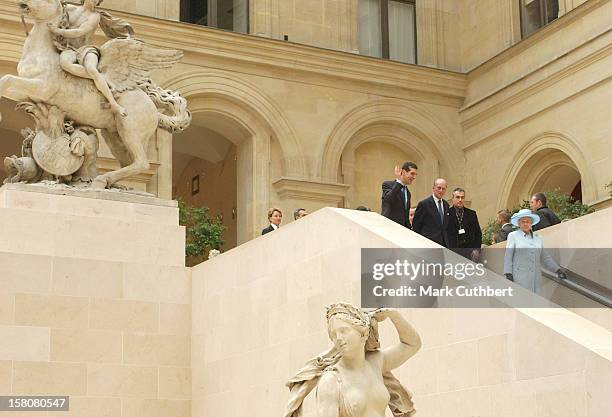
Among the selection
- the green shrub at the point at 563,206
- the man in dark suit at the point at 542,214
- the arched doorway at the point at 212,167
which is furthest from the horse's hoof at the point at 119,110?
the arched doorway at the point at 212,167

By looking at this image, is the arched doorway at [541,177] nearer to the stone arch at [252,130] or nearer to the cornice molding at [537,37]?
the cornice molding at [537,37]

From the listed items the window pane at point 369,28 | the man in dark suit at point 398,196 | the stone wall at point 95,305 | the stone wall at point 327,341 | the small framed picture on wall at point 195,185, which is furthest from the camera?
the small framed picture on wall at point 195,185

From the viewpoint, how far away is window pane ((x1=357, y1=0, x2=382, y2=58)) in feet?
97.6

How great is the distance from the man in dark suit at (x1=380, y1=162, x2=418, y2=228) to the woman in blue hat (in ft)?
5.18

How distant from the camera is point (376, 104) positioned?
1132 inches

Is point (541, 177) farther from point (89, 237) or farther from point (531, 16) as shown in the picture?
point (89, 237)

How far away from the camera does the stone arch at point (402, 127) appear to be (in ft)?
91.6

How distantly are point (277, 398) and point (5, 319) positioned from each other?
319cm

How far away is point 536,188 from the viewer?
2766 centimetres

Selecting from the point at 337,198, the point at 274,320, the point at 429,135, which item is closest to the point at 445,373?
the point at 274,320

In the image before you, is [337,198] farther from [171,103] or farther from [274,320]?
[274,320]

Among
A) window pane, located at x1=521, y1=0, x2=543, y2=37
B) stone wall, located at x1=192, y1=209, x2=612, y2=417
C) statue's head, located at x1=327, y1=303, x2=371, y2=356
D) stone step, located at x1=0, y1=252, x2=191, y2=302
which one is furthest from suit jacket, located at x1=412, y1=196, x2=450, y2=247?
window pane, located at x1=521, y1=0, x2=543, y2=37

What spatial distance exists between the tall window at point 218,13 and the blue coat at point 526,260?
1527 centimetres

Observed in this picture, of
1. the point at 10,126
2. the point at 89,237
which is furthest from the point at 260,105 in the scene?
the point at 89,237
